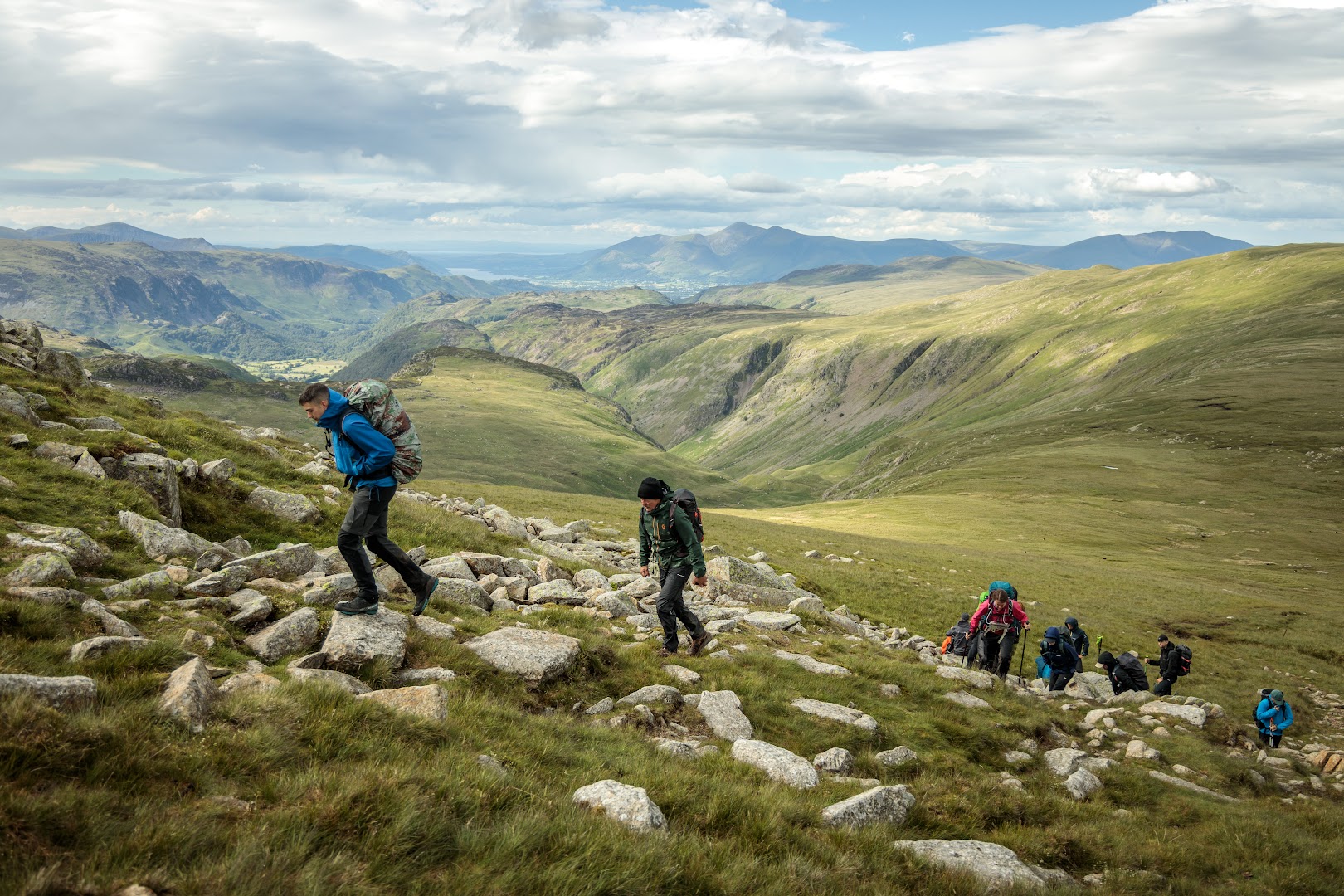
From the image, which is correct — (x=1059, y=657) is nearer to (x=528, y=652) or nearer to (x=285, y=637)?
(x=528, y=652)

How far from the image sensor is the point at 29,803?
4621 mm

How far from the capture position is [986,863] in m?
8.23

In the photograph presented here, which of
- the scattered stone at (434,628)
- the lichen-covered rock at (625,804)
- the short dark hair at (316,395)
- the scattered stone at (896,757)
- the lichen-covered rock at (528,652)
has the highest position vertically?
the short dark hair at (316,395)

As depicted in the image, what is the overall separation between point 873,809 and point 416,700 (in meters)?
6.07

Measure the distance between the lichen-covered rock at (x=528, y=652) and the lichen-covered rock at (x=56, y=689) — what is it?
5880 mm

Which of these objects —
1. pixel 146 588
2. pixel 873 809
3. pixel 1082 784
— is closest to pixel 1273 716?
pixel 1082 784

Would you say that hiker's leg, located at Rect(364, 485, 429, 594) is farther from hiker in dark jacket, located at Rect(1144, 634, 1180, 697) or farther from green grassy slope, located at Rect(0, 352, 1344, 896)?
hiker in dark jacket, located at Rect(1144, 634, 1180, 697)

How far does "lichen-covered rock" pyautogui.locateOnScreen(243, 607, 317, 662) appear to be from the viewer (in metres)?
10.2

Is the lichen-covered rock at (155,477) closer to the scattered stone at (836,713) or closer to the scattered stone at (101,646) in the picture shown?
the scattered stone at (101,646)

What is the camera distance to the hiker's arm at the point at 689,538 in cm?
1474

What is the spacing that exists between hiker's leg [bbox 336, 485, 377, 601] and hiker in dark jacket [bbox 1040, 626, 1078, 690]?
70.9 feet

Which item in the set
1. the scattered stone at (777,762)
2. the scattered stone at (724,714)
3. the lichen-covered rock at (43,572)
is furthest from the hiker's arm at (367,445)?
the scattered stone at (777,762)

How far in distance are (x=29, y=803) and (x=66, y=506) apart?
41.7ft

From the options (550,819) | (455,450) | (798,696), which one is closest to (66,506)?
(550,819)
